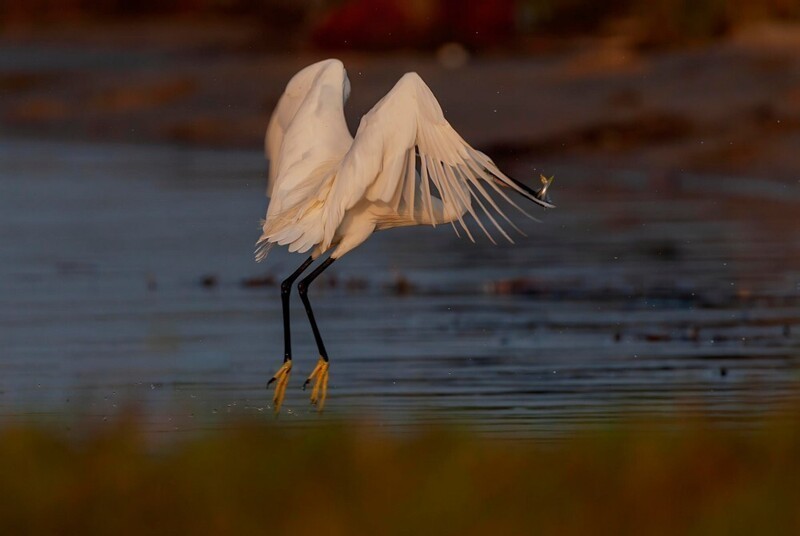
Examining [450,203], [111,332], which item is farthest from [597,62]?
[450,203]

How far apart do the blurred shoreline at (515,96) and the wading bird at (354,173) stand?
28.5 ft

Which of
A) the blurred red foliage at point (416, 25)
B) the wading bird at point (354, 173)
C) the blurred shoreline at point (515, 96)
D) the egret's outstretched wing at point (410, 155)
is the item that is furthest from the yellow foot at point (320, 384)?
the blurred red foliage at point (416, 25)

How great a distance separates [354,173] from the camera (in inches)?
334

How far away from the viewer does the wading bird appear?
8281 mm

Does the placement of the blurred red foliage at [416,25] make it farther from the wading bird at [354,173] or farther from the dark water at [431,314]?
the wading bird at [354,173]

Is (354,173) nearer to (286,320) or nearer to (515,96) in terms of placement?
(286,320)

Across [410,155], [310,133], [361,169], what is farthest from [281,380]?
[410,155]

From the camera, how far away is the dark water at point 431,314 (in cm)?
905

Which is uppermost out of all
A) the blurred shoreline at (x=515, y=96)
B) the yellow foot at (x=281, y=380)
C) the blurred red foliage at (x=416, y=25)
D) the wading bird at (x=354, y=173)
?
the blurred red foliage at (x=416, y=25)

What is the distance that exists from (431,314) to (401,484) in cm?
534

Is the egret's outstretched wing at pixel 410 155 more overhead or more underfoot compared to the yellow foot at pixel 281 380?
more overhead

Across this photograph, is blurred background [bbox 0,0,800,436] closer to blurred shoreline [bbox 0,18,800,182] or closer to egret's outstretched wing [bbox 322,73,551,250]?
blurred shoreline [bbox 0,18,800,182]

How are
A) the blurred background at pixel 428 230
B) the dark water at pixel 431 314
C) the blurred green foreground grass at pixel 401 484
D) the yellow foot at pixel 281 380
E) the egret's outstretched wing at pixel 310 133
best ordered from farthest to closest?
the blurred background at pixel 428 230
the egret's outstretched wing at pixel 310 133
the yellow foot at pixel 281 380
the dark water at pixel 431 314
the blurred green foreground grass at pixel 401 484

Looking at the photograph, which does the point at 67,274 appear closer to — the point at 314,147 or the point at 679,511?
the point at 314,147
